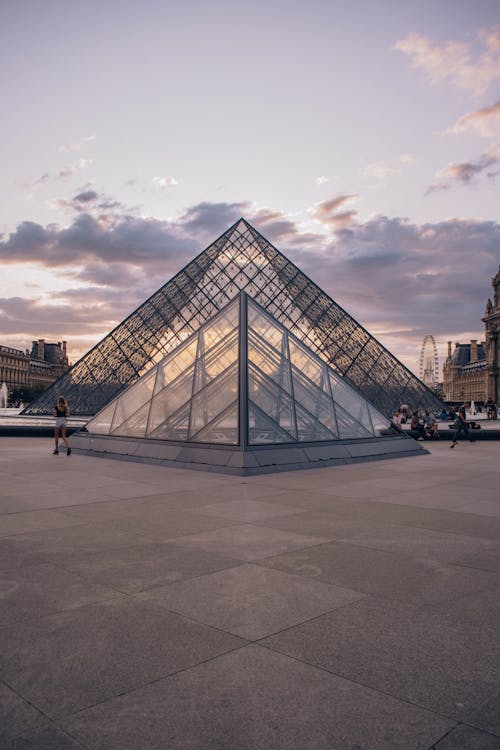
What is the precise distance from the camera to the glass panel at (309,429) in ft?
44.9

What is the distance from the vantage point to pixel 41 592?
14.1ft

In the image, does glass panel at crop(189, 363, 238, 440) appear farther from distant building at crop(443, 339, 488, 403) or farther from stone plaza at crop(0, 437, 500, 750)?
distant building at crop(443, 339, 488, 403)

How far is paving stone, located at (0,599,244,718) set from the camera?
9.46 feet

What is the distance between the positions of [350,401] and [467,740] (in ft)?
46.5

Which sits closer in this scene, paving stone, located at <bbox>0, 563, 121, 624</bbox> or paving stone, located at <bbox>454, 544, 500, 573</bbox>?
paving stone, located at <bbox>0, 563, 121, 624</bbox>

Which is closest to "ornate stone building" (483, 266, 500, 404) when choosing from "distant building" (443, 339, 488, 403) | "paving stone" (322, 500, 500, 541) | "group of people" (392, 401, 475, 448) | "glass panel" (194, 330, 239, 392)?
"distant building" (443, 339, 488, 403)

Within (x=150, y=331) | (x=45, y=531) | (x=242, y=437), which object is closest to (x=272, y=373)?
(x=242, y=437)

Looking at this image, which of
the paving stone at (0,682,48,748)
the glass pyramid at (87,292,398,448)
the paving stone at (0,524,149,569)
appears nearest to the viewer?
the paving stone at (0,682,48,748)

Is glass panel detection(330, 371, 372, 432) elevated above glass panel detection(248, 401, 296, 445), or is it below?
above

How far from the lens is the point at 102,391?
122 feet

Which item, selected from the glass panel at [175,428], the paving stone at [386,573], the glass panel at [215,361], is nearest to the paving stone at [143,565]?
the paving stone at [386,573]

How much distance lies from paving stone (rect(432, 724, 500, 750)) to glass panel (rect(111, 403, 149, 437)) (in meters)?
12.9

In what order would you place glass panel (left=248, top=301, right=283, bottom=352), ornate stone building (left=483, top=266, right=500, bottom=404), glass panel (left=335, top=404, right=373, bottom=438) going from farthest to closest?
ornate stone building (left=483, top=266, right=500, bottom=404) < glass panel (left=248, top=301, right=283, bottom=352) < glass panel (left=335, top=404, right=373, bottom=438)

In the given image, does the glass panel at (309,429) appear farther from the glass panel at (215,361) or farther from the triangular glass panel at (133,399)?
the triangular glass panel at (133,399)
